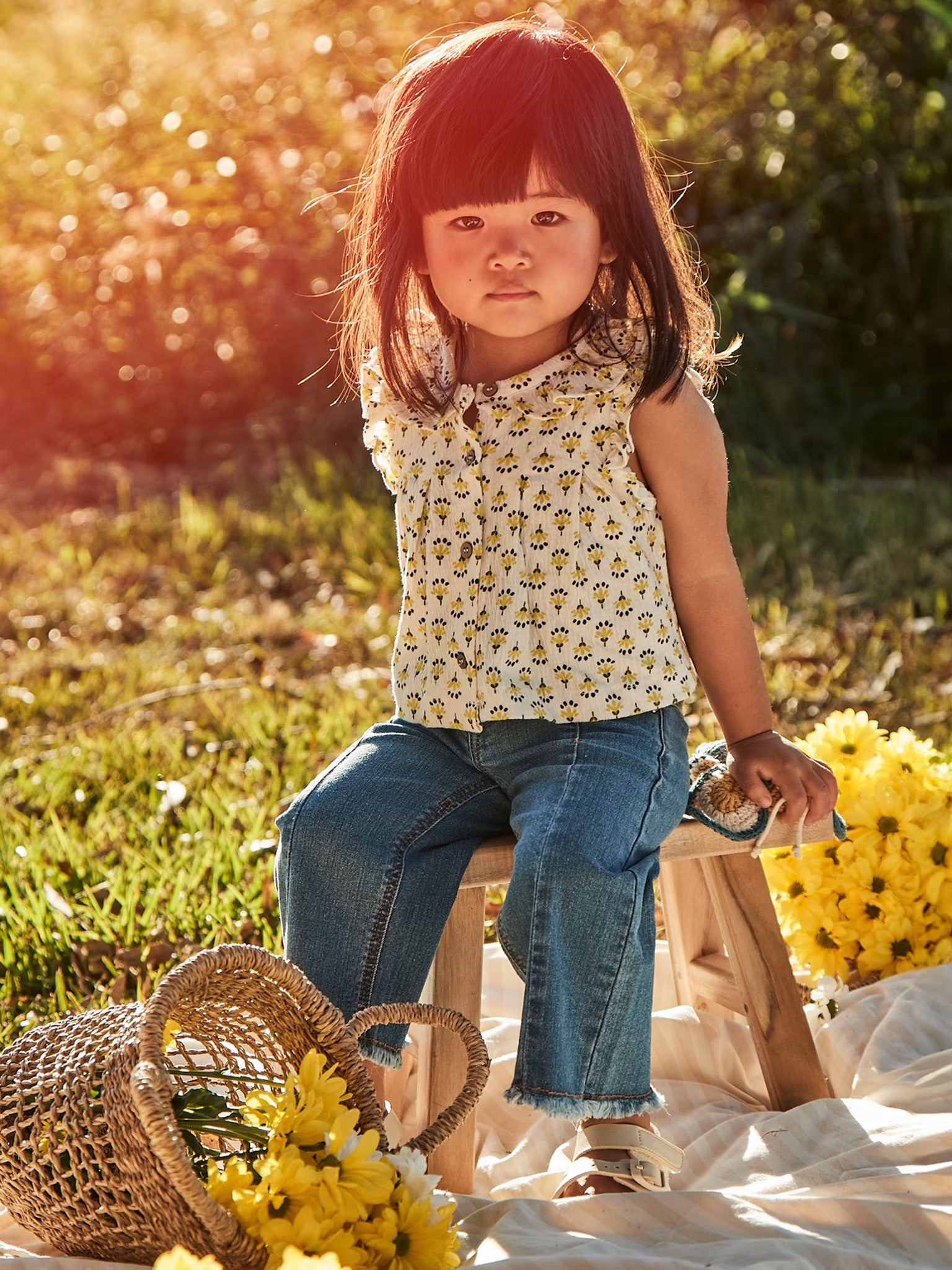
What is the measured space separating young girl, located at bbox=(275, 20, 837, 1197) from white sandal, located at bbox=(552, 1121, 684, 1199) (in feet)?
0.14

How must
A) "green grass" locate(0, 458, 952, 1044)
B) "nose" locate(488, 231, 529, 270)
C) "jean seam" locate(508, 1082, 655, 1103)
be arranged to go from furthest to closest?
"green grass" locate(0, 458, 952, 1044) → "nose" locate(488, 231, 529, 270) → "jean seam" locate(508, 1082, 655, 1103)

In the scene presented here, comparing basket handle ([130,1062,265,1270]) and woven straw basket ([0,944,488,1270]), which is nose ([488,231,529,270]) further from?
basket handle ([130,1062,265,1270])

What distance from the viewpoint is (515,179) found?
6.41 ft

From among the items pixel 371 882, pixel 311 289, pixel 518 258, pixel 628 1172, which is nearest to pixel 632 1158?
pixel 628 1172

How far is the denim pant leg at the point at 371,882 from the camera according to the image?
1886 millimetres

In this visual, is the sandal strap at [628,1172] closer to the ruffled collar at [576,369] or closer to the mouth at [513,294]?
the ruffled collar at [576,369]

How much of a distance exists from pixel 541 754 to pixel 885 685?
199cm

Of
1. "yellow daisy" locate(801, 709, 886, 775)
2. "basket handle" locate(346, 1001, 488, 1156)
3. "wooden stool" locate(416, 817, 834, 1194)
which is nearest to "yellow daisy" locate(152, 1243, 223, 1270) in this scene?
"basket handle" locate(346, 1001, 488, 1156)

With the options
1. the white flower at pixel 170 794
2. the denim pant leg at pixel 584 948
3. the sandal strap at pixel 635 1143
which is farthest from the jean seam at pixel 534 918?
the white flower at pixel 170 794

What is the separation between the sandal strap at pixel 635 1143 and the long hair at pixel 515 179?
975 millimetres

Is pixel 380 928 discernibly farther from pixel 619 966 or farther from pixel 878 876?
pixel 878 876

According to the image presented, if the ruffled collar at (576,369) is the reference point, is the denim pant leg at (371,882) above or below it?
below

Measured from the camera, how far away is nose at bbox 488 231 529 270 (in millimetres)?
1959

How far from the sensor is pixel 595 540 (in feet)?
6.70
